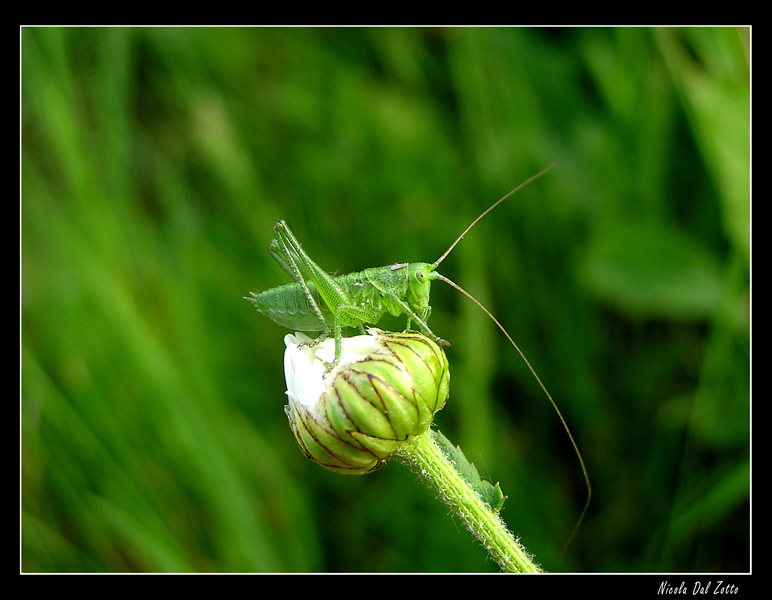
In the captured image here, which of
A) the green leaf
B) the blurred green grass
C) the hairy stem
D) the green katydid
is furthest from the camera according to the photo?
the blurred green grass

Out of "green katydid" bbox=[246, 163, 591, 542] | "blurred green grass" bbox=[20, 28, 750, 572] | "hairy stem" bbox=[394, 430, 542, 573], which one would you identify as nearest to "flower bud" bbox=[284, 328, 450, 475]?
"hairy stem" bbox=[394, 430, 542, 573]

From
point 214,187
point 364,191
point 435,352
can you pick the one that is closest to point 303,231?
point 364,191

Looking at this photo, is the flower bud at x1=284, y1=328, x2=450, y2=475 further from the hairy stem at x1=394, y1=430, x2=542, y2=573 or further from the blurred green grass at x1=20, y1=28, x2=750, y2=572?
the blurred green grass at x1=20, y1=28, x2=750, y2=572

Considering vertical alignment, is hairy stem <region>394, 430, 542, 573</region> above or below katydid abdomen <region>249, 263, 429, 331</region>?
below

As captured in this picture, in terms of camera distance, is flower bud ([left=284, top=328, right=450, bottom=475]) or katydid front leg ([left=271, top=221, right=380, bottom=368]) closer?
flower bud ([left=284, top=328, right=450, bottom=475])

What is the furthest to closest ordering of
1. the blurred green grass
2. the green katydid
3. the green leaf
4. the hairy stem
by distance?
the blurred green grass, the green katydid, the green leaf, the hairy stem

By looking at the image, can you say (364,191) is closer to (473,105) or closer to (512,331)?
(473,105)
